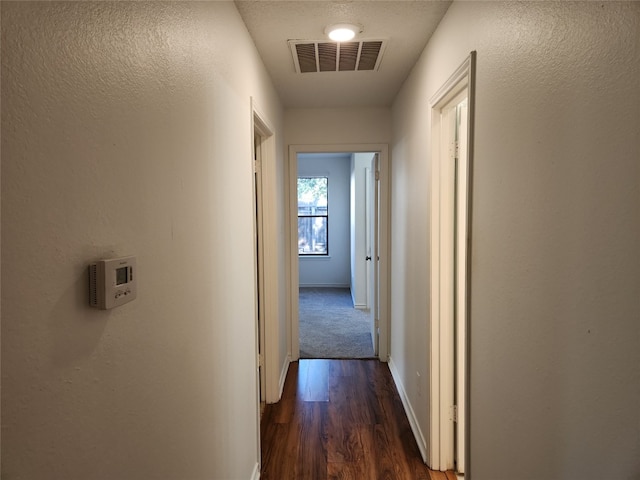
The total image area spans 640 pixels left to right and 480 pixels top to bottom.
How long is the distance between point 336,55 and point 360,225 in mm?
3635

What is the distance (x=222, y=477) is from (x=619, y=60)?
1.76 m

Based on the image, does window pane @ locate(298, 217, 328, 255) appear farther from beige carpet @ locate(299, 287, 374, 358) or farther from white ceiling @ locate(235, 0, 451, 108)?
white ceiling @ locate(235, 0, 451, 108)

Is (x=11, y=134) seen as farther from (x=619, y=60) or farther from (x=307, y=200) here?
(x=307, y=200)

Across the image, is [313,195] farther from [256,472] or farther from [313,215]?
[256,472]

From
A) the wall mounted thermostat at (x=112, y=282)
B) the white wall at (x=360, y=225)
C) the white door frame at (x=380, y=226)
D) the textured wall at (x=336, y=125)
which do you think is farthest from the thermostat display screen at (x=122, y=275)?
the white wall at (x=360, y=225)

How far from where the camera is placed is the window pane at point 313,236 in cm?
727

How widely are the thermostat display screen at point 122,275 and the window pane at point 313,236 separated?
21.2ft

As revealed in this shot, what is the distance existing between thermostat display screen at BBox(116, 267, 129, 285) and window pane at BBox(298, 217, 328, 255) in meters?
6.46

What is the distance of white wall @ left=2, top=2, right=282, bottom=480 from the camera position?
56 centimetres

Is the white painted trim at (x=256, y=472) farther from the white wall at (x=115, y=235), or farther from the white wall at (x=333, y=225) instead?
the white wall at (x=333, y=225)

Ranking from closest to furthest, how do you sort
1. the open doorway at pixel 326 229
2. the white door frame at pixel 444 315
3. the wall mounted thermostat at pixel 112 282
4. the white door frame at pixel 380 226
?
the wall mounted thermostat at pixel 112 282, the white door frame at pixel 444 315, the white door frame at pixel 380 226, the open doorway at pixel 326 229

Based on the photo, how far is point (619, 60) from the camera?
71cm

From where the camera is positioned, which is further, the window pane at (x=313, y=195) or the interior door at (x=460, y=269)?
the window pane at (x=313, y=195)

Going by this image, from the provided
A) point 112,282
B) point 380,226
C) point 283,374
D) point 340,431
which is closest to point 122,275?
point 112,282
